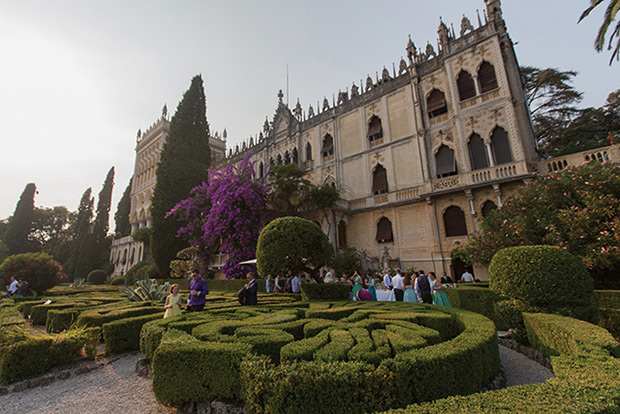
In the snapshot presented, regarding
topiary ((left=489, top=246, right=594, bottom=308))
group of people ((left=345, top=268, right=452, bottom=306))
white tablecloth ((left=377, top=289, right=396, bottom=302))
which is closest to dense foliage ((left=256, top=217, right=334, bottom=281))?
group of people ((left=345, top=268, right=452, bottom=306))

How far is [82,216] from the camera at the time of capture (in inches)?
1622

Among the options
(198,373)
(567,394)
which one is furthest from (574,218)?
(198,373)

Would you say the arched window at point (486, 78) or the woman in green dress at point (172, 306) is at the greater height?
the arched window at point (486, 78)

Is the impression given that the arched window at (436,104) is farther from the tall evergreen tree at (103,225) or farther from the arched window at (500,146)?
the tall evergreen tree at (103,225)

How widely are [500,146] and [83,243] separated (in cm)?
4456

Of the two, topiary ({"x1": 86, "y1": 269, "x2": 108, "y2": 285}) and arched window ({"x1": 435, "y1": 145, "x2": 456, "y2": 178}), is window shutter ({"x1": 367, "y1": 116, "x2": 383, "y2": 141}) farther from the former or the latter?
topiary ({"x1": 86, "y1": 269, "x2": 108, "y2": 285})

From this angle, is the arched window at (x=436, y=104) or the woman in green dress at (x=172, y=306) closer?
the woman in green dress at (x=172, y=306)

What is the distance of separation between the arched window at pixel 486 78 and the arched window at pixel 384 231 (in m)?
9.96

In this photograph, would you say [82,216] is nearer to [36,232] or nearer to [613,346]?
[36,232]

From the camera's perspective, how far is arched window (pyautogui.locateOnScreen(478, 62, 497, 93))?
55.6 feet

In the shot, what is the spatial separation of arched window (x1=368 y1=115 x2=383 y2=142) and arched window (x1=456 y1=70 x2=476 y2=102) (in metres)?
5.55

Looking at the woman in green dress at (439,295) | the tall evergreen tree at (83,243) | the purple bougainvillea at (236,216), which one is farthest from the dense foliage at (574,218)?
the tall evergreen tree at (83,243)

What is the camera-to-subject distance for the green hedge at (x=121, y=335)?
5727 mm

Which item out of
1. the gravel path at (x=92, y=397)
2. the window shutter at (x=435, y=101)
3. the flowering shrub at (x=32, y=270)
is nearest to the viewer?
the gravel path at (x=92, y=397)
